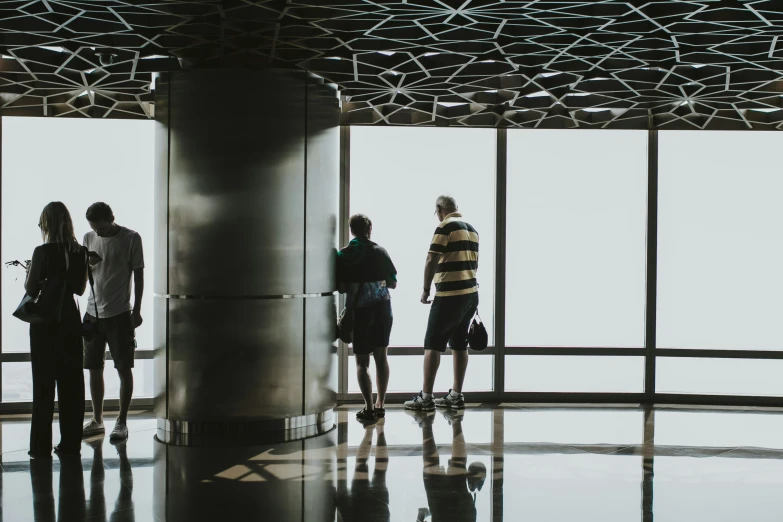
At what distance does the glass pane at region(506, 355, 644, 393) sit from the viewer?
884 centimetres

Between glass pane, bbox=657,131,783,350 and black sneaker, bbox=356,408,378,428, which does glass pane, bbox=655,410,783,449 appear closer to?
glass pane, bbox=657,131,783,350

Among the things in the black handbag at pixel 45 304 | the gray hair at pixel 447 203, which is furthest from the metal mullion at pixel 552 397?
the black handbag at pixel 45 304

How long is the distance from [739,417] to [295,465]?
15.7 feet

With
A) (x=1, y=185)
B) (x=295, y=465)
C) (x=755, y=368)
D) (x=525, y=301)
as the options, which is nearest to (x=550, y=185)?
(x=525, y=301)

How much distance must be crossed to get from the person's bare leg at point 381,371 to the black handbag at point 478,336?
3.25 feet

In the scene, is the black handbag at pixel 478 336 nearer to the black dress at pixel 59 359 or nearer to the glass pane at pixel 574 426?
the glass pane at pixel 574 426

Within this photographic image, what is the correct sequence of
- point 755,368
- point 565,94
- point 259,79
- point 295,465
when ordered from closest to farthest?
point 295,465 → point 259,79 → point 565,94 → point 755,368

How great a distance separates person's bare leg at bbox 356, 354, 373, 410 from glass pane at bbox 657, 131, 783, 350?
3498 mm

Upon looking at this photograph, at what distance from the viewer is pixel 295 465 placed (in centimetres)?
578

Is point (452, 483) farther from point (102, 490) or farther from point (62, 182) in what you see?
point (62, 182)

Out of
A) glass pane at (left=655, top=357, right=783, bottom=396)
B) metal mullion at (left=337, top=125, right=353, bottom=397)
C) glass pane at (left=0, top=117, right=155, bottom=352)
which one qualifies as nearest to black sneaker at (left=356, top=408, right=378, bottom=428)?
metal mullion at (left=337, top=125, right=353, bottom=397)

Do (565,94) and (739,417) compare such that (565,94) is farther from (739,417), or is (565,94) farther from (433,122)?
(739,417)

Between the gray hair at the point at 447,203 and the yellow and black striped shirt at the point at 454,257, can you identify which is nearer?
the yellow and black striped shirt at the point at 454,257

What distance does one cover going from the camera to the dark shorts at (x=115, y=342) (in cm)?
671
